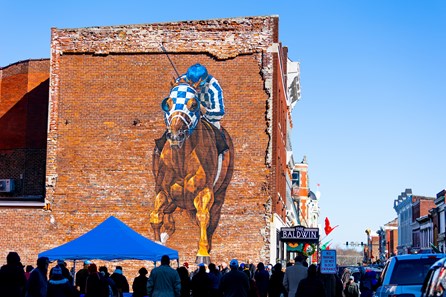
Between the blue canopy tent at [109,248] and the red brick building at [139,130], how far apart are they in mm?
15314

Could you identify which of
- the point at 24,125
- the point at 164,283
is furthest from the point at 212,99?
the point at 164,283

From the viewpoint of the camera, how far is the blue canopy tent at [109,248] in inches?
867

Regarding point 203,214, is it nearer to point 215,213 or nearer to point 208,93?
point 215,213

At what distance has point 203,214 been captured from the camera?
3816 centimetres

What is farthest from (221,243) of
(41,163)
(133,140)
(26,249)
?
(41,163)

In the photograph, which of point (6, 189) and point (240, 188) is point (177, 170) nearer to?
point (240, 188)

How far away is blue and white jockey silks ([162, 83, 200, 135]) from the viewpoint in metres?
39.1

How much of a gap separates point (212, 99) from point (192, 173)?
346 cm

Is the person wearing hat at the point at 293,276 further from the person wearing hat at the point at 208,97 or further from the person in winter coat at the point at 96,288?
the person wearing hat at the point at 208,97

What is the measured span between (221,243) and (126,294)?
1647 centimetres

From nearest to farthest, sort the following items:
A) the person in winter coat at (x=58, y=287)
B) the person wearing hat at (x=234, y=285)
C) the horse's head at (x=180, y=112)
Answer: the person in winter coat at (x=58, y=287), the person wearing hat at (x=234, y=285), the horse's head at (x=180, y=112)

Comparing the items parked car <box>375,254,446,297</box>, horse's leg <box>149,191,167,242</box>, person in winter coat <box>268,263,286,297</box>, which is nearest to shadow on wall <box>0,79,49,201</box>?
horse's leg <box>149,191,167,242</box>

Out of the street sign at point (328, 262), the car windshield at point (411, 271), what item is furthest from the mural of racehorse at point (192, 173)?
the car windshield at point (411, 271)

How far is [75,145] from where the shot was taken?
39.6 metres
